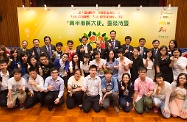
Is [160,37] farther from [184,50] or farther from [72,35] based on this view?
[72,35]

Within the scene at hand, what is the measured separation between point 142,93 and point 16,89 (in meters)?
2.13

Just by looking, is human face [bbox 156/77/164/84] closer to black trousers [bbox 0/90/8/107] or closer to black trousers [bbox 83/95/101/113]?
black trousers [bbox 83/95/101/113]

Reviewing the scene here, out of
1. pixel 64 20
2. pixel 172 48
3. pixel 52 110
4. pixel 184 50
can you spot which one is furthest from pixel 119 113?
pixel 184 50

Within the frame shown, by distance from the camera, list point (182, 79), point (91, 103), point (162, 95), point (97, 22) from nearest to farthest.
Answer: point (182, 79), point (162, 95), point (91, 103), point (97, 22)

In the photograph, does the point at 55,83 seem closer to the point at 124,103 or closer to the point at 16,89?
the point at 16,89

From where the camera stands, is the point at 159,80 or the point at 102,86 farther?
the point at 102,86

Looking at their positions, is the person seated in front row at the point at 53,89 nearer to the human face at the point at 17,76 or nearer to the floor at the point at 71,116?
the floor at the point at 71,116

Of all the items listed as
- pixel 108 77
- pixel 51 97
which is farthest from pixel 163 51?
pixel 51 97

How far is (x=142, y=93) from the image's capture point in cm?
322

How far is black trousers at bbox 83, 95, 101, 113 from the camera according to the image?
317 cm

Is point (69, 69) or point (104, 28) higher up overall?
point (104, 28)

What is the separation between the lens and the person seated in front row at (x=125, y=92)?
3.20 metres

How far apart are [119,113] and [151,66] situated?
4.16 feet

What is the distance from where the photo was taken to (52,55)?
4352mm
